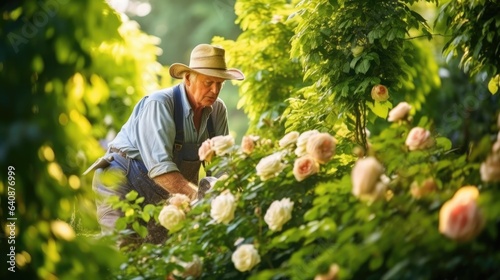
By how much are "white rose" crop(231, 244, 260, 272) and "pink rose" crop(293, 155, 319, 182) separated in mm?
370

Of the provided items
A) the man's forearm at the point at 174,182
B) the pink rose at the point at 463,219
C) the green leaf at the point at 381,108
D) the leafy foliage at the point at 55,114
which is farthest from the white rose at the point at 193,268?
the green leaf at the point at 381,108

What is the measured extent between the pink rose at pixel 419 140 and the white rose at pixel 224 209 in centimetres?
76

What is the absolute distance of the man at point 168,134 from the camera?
5.12 m

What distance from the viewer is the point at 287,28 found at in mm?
7246

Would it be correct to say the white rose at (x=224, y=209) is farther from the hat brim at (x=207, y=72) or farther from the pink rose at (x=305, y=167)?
the hat brim at (x=207, y=72)

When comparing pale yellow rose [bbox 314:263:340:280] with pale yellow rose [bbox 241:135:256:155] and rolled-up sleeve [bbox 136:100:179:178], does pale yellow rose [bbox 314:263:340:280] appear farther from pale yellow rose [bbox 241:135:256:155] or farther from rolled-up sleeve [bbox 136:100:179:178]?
rolled-up sleeve [bbox 136:100:179:178]

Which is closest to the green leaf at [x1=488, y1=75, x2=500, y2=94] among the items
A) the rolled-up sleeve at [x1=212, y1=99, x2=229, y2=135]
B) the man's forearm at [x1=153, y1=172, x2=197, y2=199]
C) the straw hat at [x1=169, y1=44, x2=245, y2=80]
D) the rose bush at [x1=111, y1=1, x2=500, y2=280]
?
the rose bush at [x1=111, y1=1, x2=500, y2=280]

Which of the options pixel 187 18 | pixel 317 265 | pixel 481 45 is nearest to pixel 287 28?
pixel 481 45

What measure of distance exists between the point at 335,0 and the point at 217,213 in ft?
6.79

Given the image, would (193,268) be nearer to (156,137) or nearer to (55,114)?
(55,114)

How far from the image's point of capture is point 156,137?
5.09 m

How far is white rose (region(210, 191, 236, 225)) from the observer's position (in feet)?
11.6

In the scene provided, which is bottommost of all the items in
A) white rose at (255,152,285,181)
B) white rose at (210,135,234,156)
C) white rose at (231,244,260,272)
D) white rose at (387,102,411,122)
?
white rose at (231,244,260,272)

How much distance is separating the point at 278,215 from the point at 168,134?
6.31 feet
